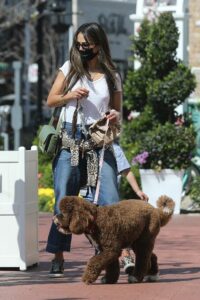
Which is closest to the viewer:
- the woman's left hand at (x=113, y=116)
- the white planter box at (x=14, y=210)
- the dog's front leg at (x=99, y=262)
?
the dog's front leg at (x=99, y=262)

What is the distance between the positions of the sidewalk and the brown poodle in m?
0.16

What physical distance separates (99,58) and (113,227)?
57.5 inches

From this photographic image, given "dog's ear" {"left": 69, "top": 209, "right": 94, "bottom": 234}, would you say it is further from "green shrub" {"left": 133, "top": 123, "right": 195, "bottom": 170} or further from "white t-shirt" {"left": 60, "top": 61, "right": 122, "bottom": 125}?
"green shrub" {"left": 133, "top": 123, "right": 195, "bottom": 170}

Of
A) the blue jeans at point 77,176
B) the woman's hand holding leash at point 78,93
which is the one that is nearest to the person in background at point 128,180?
the blue jeans at point 77,176

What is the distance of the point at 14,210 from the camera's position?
369 inches

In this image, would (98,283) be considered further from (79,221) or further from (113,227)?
(79,221)

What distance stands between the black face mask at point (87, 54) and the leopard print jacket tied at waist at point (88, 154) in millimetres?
654

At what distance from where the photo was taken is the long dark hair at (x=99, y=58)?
8.61 meters

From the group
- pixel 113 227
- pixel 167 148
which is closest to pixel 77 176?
pixel 113 227

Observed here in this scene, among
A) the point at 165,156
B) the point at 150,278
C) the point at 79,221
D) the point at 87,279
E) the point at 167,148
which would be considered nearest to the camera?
the point at 79,221

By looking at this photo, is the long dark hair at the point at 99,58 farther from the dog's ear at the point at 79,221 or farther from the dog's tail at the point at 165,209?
the dog's ear at the point at 79,221

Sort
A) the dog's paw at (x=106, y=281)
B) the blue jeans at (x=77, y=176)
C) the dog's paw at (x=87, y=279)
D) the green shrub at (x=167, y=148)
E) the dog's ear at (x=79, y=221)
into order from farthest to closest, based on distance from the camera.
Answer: the green shrub at (x=167, y=148)
the blue jeans at (x=77, y=176)
the dog's paw at (x=106, y=281)
the dog's paw at (x=87, y=279)
the dog's ear at (x=79, y=221)

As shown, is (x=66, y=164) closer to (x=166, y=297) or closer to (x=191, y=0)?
(x=166, y=297)

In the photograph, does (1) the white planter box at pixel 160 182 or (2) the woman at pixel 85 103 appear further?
(1) the white planter box at pixel 160 182
